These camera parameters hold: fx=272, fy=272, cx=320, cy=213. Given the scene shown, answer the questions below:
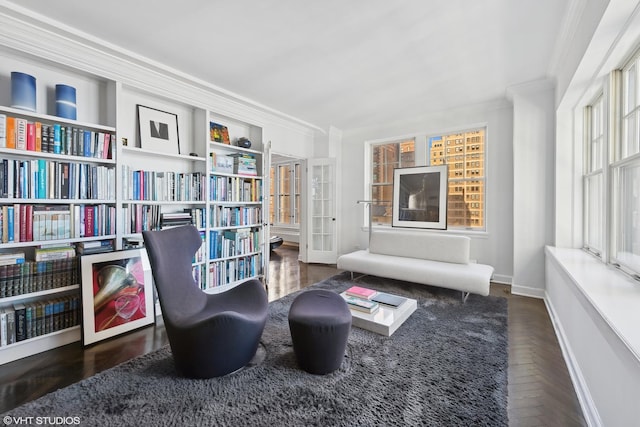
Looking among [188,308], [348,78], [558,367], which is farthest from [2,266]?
[558,367]

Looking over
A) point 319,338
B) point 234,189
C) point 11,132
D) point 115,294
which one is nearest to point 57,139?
point 11,132

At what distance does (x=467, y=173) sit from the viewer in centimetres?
428

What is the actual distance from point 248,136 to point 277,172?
11.3ft

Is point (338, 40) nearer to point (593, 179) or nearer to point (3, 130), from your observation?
point (3, 130)

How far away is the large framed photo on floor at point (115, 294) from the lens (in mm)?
2268

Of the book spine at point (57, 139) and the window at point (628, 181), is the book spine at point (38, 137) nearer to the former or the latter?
the book spine at point (57, 139)

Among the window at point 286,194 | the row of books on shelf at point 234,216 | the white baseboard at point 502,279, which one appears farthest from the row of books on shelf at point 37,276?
the window at point 286,194

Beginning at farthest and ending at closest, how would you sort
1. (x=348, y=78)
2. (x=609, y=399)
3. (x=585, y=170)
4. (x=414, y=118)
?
(x=414, y=118) → (x=348, y=78) → (x=585, y=170) → (x=609, y=399)

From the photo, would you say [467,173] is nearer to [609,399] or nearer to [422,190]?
[422,190]

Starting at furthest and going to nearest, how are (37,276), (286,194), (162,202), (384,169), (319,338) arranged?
(286,194) < (384,169) < (162,202) < (37,276) < (319,338)

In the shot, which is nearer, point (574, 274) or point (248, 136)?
point (574, 274)

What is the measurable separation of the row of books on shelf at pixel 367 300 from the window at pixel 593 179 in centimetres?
189

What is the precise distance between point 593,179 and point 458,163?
1749 millimetres

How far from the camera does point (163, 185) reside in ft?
9.86
